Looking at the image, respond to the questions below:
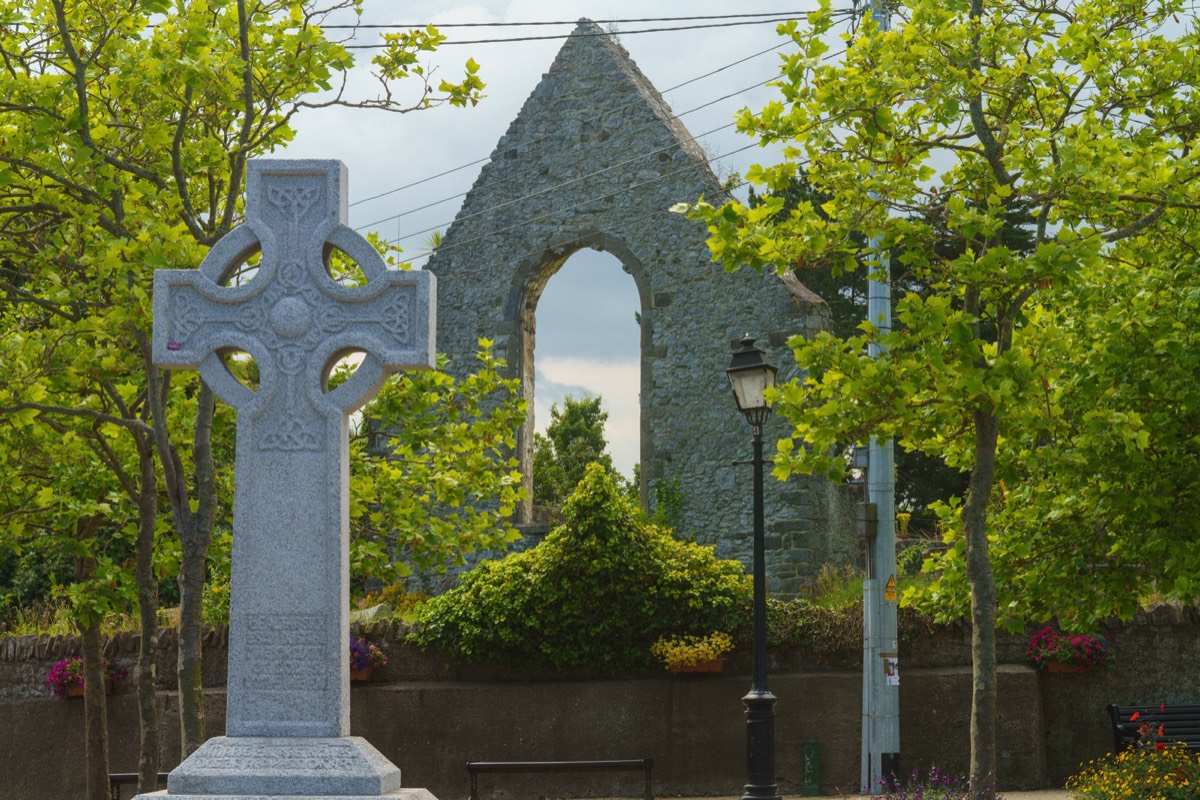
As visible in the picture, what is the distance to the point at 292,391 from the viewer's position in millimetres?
5730

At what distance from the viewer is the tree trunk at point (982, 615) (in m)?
8.15

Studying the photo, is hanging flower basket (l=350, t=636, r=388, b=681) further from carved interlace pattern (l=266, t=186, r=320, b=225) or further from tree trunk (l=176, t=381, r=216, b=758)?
carved interlace pattern (l=266, t=186, r=320, b=225)

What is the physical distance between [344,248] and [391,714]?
9.03m

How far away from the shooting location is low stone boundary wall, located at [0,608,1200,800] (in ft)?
43.4

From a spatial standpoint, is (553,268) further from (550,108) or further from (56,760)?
(56,760)

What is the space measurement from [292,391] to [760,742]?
19.4 ft

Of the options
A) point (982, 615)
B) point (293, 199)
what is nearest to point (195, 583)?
point (293, 199)

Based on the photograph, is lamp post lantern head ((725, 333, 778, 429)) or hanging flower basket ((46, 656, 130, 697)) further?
hanging flower basket ((46, 656, 130, 697))

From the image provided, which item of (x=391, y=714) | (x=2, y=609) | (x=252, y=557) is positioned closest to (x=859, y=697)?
(x=391, y=714)

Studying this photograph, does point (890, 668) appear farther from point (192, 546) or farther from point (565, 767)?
point (192, 546)

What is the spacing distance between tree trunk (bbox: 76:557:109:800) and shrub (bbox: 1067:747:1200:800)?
26.7ft

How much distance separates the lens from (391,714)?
13875mm

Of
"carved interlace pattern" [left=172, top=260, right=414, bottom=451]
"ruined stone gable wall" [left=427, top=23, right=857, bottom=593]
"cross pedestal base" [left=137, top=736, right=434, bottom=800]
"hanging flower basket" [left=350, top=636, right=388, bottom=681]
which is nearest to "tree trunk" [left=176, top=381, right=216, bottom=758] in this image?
"carved interlace pattern" [left=172, top=260, right=414, bottom=451]

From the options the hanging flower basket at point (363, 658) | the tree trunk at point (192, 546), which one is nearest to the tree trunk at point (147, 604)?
the tree trunk at point (192, 546)
